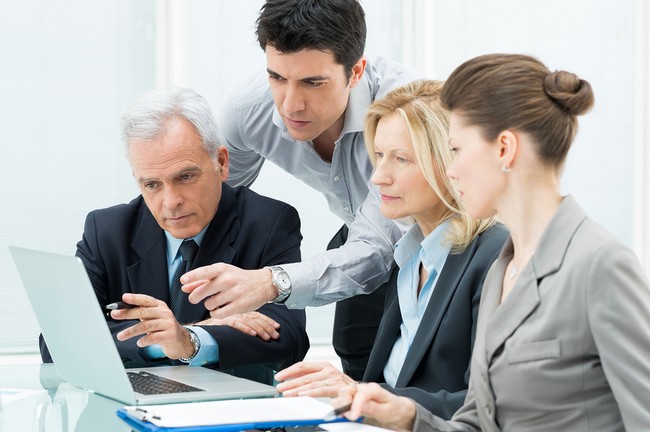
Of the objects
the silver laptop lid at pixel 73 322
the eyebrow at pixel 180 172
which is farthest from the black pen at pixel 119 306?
the eyebrow at pixel 180 172

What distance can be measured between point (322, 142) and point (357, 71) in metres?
0.31

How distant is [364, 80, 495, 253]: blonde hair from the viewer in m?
2.10

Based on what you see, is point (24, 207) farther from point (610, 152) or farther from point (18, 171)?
point (610, 152)

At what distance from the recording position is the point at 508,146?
5.11 ft

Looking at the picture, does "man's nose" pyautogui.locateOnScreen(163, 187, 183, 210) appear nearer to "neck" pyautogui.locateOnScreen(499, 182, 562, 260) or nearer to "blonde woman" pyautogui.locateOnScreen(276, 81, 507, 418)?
"blonde woman" pyautogui.locateOnScreen(276, 81, 507, 418)

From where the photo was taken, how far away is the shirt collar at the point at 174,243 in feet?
8.74

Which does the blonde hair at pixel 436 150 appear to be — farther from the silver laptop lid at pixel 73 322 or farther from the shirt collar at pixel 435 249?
the silver laptop lid at pixel 73 322

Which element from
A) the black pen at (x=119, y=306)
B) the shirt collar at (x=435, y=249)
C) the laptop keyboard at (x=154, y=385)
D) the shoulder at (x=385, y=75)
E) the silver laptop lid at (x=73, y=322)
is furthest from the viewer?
the shoulder at (x=385, y=75)

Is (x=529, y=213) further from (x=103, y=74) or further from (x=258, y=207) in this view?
(x=103, y=74)

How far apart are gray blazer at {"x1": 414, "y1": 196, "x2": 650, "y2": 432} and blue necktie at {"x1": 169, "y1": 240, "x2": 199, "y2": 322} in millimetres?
1136

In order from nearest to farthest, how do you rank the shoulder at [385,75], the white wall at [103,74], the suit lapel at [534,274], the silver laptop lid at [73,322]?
the suit lapel at [534,274]
the silver laptop lid at [73,322]
the shoulder at [385,75]
the white wall at [103,74]

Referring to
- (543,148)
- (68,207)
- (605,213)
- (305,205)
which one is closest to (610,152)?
(605,213)

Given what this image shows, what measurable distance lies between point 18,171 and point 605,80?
11.3ft

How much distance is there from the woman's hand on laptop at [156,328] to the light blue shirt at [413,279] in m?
0.51
